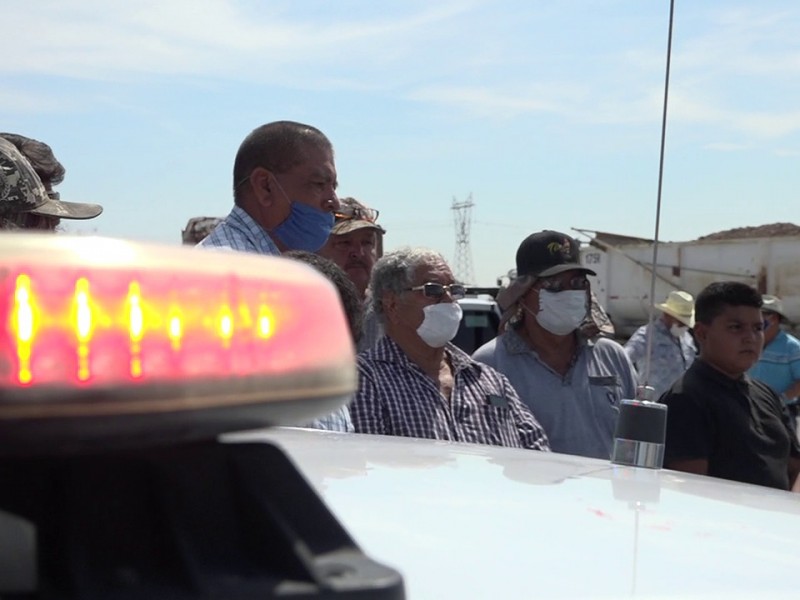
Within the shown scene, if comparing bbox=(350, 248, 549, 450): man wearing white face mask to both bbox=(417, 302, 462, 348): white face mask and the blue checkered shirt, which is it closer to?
bbox=(417, 302, 462, 348): white face mask

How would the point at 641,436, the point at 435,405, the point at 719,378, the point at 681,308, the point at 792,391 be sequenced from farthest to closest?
the point at 792,391
the point at 681,308
the point at 719,378
the point at 435,405
the point at 641,436

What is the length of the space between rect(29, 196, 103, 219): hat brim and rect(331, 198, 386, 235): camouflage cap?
4.10 feet

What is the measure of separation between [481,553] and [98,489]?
608 millimetres

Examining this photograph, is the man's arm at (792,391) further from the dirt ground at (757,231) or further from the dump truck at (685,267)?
the dirt ground at (757,231)

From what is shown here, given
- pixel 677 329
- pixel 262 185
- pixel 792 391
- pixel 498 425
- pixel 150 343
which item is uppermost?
pixel 262 185

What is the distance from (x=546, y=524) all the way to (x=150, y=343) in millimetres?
870

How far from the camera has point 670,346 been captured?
750 centimetres

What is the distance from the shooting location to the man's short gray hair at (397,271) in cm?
427

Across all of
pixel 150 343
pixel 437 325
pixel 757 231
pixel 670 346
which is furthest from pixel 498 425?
pixel 757 231

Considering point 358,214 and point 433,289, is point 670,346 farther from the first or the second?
point 433,289

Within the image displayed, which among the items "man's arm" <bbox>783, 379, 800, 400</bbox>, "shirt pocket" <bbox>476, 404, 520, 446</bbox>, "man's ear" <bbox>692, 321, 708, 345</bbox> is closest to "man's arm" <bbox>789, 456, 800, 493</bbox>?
"man's ear" <bbox>692, 321, 708, 345</bbox>

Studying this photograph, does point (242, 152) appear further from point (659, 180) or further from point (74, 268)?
point (74, 268)

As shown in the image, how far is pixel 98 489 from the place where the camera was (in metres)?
0.62

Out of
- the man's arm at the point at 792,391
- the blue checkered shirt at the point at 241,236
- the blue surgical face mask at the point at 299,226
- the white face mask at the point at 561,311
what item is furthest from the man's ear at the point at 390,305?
the man's arm at the point at 792,391
